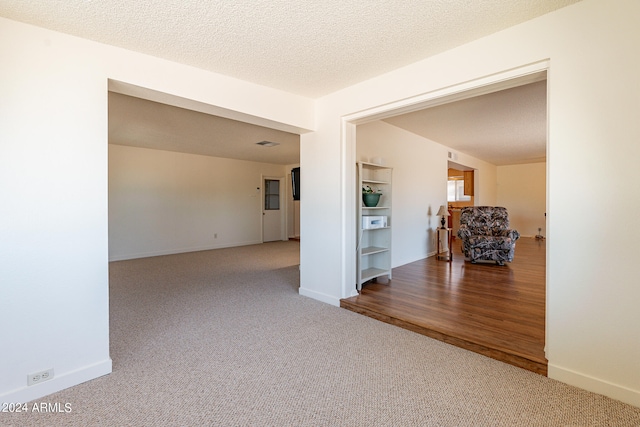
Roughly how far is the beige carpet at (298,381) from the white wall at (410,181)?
232cm

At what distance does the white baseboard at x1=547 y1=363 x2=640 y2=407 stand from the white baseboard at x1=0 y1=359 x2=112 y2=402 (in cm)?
297

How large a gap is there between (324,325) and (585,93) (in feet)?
8.42

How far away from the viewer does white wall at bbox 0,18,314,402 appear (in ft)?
5.87

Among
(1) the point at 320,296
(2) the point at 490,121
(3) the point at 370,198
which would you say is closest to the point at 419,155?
(2) the point at 490,121

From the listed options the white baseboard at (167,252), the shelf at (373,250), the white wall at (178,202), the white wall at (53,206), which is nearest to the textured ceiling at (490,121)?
the shelf at (373,250)

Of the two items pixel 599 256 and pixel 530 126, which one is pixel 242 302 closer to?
pixel 599 256

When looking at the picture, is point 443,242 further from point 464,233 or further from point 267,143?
point 267,143

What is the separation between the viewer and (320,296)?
140 inches

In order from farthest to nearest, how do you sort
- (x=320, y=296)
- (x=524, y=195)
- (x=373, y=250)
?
(x=524, y=195) < (x=373, y=250) < (x=320, y=296)

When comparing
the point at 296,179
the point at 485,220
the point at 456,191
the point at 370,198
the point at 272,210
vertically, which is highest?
the point at 456,191

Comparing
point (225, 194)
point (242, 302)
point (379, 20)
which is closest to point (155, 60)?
point (379, 20)

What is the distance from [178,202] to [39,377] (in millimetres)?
5631

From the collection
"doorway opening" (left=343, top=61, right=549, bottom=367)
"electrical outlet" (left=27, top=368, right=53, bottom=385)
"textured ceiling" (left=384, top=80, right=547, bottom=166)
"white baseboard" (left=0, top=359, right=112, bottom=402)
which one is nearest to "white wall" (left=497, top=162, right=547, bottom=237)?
"textured ceiling" (left=384, top=80, right=547, bottom=166)

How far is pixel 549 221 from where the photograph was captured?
1964mm
